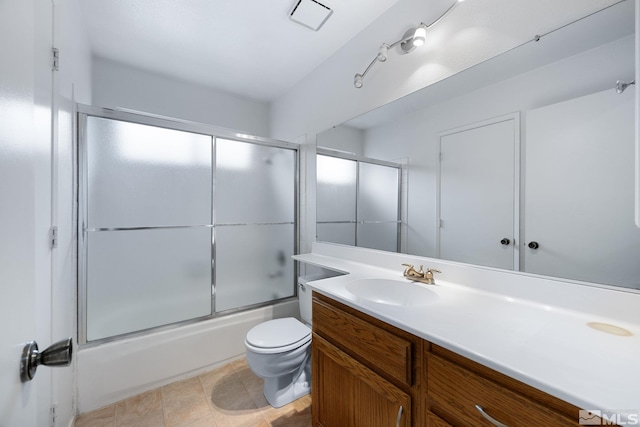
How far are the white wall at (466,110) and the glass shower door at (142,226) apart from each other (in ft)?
4.73

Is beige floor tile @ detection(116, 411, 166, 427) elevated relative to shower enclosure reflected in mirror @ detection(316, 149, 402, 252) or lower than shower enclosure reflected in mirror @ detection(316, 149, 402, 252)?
lower

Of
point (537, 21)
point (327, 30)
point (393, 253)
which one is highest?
point (327, 30)

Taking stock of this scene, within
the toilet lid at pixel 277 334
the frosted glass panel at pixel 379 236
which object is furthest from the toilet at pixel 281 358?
the frosted glass panel at pixel 379 236

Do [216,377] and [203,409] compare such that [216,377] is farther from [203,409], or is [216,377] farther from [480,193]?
[480,193]

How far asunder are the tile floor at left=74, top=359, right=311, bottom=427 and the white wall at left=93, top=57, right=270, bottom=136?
2.31 m

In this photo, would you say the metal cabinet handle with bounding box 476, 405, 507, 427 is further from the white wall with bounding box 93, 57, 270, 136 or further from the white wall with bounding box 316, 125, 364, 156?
the white wall with bounding box 93, 57, 270, 136

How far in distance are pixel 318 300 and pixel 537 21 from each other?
1.53m

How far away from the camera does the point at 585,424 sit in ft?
1.69

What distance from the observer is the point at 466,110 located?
127 cm

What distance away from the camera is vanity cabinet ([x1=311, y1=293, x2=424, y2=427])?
855mm

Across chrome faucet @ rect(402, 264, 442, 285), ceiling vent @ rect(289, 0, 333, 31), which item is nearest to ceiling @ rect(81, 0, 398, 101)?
ceiling vent @ rect(289, 0, 333, 31)

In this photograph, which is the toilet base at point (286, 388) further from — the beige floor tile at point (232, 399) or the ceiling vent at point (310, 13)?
the ceiling vent at point (310, 13)

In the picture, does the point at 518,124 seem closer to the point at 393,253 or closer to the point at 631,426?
the point at 393,253

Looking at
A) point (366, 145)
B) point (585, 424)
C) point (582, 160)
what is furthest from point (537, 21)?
point (585, 424)
